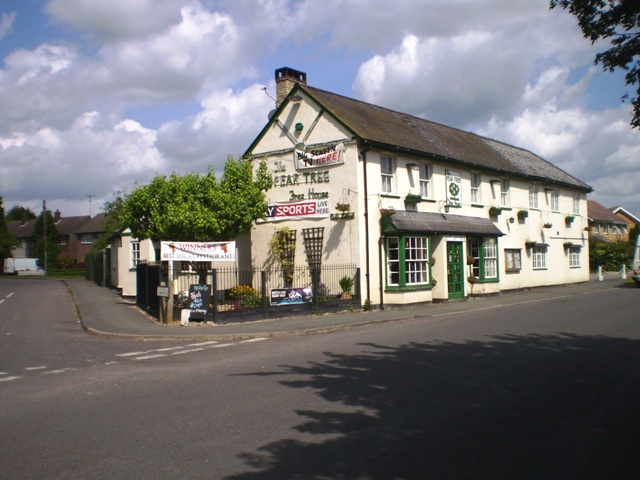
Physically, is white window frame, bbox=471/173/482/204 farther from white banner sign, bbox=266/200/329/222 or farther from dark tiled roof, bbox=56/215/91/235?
dark tiled roof, bbox=56/215/91/235

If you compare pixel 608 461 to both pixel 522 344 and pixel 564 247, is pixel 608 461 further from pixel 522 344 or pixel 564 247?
pixel 564 247

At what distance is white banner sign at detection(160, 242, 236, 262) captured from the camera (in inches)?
703

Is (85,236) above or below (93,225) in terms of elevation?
below

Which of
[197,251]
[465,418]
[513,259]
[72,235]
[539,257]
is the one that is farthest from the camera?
[72,235]

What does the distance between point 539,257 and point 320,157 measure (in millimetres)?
15769

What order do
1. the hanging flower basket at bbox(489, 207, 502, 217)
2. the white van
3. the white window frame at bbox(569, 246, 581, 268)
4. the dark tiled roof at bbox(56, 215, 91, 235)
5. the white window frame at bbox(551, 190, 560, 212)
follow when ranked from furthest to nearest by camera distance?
the dark tiled roof at bbox(56, 215, 91, 235) < the white van < the white window frame at bbox(569, 246, 581, 268) < the white window frame at bbox(551, 190, 560, 212) < the hanging flower basket at bbox(489, 207, 502, 217)

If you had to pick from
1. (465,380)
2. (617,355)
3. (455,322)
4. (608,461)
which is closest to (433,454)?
(608,461)

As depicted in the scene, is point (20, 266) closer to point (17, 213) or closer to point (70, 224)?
point (70, 224)

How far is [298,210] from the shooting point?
22141 mm

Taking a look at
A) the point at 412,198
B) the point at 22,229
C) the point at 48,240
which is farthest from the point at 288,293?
the point at 22,229

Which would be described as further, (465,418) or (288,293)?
(288,293)

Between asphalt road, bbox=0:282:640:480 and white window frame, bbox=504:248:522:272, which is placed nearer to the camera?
asphalt road, bbox=0:282:640:480

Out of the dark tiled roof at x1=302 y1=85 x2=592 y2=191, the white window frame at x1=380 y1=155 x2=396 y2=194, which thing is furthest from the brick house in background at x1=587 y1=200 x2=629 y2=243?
the white window frame at x1=380 y1=155 x2=396 y2=194

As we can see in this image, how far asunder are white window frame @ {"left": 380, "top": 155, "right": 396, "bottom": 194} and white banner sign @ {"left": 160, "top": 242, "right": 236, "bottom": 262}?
20.3 ft
